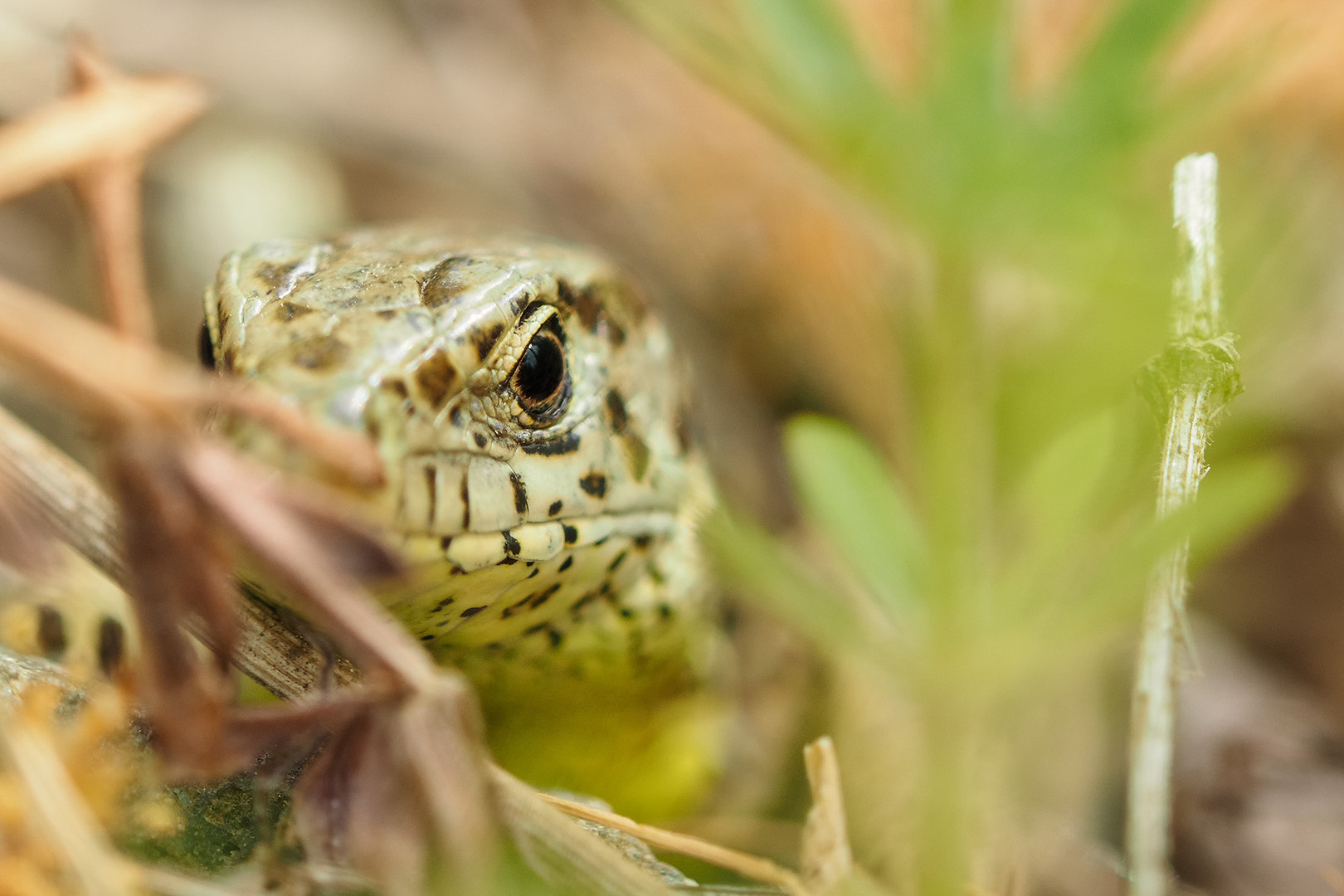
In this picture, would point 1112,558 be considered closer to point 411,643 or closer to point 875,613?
point 411,643

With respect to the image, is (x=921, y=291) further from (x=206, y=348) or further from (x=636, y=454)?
(x=206, y=348)

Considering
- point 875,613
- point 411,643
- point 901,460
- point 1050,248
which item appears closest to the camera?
→ point 411,643

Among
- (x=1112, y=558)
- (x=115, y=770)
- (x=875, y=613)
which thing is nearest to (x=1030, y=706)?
(x=875, y=613)

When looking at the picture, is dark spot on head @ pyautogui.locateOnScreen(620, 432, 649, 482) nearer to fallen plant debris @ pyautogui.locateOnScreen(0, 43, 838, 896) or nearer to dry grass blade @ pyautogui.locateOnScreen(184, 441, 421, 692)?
fallen plant debris @ pyautogui.locateOnScreen(0, 43, 838, 896)

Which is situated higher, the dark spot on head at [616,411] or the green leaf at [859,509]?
the dark spot on head at [616,411]

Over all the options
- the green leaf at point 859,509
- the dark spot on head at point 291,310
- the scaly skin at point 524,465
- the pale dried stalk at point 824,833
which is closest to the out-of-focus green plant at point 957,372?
the green leaf at point 859,509

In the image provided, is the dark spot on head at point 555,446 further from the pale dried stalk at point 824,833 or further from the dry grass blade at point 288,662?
the pale dried stalk at point 824,833
